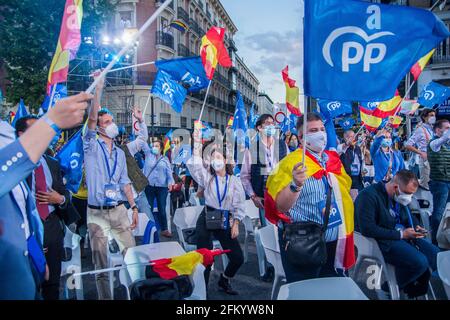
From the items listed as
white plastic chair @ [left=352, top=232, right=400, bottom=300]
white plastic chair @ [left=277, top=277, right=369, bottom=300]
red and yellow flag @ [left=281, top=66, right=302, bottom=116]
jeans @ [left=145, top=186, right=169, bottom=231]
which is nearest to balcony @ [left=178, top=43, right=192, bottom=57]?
Result: red and yellow flag @ [left=281, top=66, right=302, bottom=116]

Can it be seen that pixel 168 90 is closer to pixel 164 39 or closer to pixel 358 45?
pixel 358 45

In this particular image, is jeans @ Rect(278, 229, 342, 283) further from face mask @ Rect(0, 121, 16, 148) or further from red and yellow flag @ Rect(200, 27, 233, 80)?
red and yellow flag @ Rect(200, 27, 233, 80)

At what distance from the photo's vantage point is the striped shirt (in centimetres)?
282

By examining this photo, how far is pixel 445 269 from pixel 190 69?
599 cm

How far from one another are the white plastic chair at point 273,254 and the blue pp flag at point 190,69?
435 centimetres

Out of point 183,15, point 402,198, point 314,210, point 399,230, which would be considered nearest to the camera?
point 314,210

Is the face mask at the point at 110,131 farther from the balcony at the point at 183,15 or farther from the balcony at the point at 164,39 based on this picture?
the balcony at the point at 183,15

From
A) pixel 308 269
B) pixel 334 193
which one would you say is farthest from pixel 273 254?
pixel 334 193

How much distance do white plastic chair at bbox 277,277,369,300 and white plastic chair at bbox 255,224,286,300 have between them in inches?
38.3

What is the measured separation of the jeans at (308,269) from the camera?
8.95 ft

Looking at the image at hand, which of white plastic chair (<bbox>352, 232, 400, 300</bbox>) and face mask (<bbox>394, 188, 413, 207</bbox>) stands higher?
face mask (<bbox>394, 188, 413, 207</bbox>)

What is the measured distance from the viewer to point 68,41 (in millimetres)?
2914
